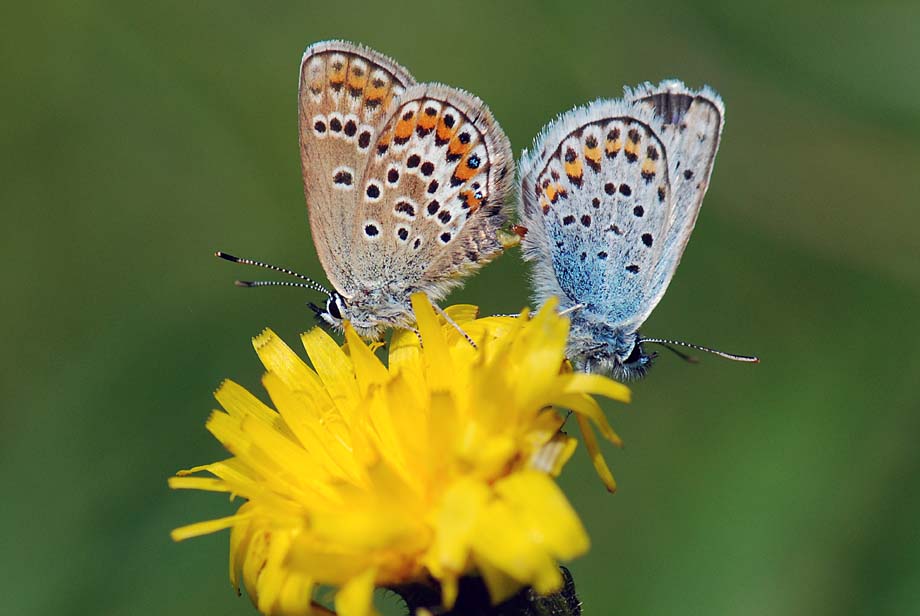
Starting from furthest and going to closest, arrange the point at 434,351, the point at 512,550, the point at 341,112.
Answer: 1. the point at 341,112
2. the point at 434,351
3. the point at 512,550

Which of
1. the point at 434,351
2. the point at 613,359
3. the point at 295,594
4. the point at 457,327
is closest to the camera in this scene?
the point at 295,594

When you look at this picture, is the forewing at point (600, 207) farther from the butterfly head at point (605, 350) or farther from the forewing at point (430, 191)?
the forewing at point (430, 191)

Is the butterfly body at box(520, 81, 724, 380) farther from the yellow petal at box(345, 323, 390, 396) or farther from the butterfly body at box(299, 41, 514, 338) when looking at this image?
the yellow petal at box(345, 323, 390, 396)

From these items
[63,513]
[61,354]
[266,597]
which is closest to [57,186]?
[61,354]

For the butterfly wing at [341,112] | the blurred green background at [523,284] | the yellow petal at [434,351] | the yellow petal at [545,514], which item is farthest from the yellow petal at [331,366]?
the blurred green background at [523,284]

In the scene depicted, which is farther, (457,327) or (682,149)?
(682,149)

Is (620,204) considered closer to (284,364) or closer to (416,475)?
(284,364)

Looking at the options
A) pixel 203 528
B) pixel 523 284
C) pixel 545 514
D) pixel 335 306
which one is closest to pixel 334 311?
pixel 335 306

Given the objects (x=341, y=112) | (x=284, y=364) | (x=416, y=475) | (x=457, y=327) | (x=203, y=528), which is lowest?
(x=203, y=528)

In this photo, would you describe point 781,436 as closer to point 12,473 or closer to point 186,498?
point 186,498
